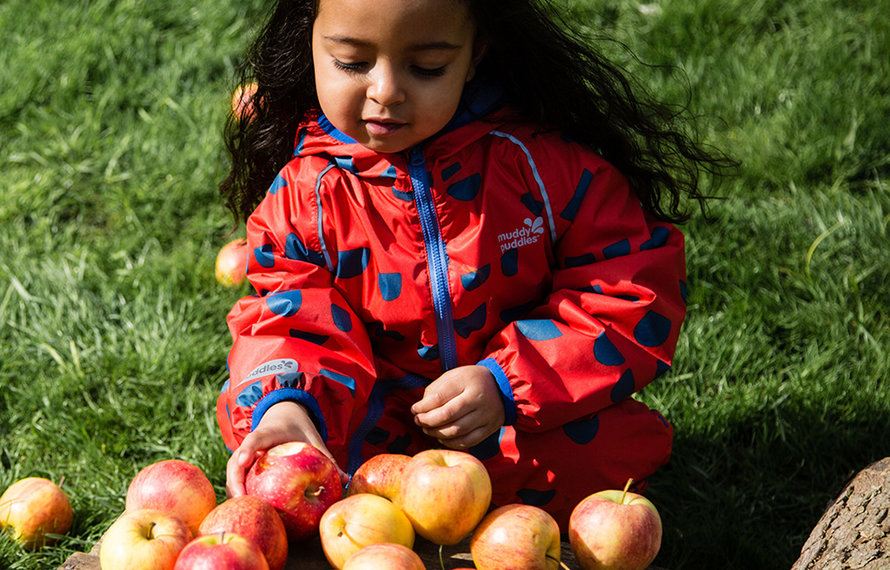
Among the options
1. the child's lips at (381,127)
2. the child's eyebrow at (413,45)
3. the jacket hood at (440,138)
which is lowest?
the jacket hood at (440,138)

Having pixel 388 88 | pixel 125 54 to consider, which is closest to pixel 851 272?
pixel 388 88

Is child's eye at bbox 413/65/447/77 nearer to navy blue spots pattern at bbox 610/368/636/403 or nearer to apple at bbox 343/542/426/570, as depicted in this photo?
navy blue spots pattern at bbox 610/368/636/403

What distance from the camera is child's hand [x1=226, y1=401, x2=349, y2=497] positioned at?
6.58 ft

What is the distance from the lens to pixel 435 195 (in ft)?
7.97

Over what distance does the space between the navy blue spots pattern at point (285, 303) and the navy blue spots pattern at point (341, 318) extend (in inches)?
3.7

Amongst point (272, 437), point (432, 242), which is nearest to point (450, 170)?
point (432, 242)

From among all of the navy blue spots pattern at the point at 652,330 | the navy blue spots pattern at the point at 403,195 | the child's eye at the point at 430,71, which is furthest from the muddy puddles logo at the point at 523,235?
the child's eye at the point at 430,71

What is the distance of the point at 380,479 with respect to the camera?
6.64ft

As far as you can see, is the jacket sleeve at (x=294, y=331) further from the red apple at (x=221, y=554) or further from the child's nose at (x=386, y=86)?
the red apple at (x=221, y=554)

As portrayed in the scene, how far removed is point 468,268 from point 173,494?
92 cm

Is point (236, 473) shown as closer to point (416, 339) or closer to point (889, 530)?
point (416, 339)

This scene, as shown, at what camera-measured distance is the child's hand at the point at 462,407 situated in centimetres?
233

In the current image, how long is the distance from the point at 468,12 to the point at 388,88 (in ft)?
0.90

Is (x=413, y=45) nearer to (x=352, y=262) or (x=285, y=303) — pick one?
(x=352, y=262)
